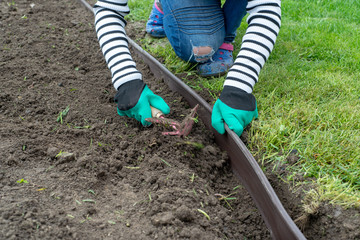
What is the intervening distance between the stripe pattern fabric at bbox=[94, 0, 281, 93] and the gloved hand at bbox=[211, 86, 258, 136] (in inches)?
3.0

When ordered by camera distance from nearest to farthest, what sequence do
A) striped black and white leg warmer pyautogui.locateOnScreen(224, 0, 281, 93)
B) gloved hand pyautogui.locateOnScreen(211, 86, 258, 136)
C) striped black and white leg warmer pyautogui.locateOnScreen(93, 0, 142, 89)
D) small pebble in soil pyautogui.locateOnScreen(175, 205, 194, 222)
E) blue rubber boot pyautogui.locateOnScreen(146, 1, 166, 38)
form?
small pebble in soil pyautogui.locateOnScreen(175, 205, 194, 222) → gloved hand pyautogui.locateOnScreen(211, 86, 258, 136) → striped black and white leg warmer pyautogui.locateOnScreen(224, 0, 281, 93) → striped black and white leg warmer pyautogui.locateOnScreen(93, 0, 142, 89) → blue rubber boot pyautogui.locateOnScreen(146, 1, 166, 38)

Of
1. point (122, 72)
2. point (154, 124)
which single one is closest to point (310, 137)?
point (154, 124)

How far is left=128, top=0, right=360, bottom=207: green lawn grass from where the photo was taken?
1.70m

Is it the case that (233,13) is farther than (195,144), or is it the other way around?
(233,13)

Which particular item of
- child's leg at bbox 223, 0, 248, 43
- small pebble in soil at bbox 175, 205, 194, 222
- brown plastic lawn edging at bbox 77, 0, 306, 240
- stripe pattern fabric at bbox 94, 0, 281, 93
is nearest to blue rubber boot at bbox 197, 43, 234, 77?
child's leg at bbox 223, 0, 248, 43

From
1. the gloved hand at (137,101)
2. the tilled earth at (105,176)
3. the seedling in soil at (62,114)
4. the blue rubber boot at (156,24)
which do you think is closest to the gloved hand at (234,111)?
the tilled earth at (105,176)

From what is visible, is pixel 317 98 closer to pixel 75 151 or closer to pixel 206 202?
pixel 206 202

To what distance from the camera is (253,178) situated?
5.49ft

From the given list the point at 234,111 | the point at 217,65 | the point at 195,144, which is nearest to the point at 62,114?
the point at 195,144

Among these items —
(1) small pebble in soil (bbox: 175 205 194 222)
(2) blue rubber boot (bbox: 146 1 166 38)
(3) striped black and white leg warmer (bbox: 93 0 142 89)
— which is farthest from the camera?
(2) blue rubber boot (bbox: 146 1 166 38)

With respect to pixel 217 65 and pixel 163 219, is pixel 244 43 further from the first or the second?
Answer: pixel 163 219

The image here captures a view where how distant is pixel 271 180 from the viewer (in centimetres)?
175

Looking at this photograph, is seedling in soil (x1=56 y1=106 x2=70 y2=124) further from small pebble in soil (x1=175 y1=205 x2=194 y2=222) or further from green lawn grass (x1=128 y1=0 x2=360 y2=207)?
small pebble in soil (x1=175 y1=205 x2=194 y2=222)

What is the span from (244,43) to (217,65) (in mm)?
709
